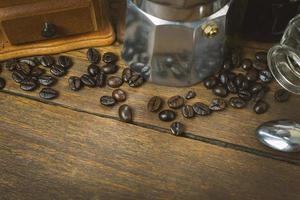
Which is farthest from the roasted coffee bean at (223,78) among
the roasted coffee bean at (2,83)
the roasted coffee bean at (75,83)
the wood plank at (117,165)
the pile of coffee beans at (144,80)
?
the roasted coffee bean at (2,83)

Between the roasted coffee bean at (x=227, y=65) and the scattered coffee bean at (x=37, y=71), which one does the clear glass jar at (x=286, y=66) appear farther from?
the scattered coffee bean at (x=37, y=71)

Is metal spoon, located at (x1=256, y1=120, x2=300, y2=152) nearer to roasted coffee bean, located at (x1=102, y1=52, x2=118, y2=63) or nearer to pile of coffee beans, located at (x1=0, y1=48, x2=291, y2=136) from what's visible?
pile of coffee beans, located at (x1=0, y1=48, x2=291, y2=136)

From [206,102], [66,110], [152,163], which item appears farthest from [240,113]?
[66,110]

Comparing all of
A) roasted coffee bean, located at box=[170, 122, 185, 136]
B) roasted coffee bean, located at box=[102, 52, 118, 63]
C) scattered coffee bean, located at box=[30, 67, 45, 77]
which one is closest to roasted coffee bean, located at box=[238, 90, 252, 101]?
roasted coffee bean, located at box=[170, 122, 185, 136]

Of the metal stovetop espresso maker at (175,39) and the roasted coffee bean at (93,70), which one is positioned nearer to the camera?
the metal stovetop espresso maker at (175,39)

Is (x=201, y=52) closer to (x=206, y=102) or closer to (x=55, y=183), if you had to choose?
(x=206, y=102)

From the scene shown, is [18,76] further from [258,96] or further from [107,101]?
[258,96]

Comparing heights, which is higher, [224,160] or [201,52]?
[201,52]
